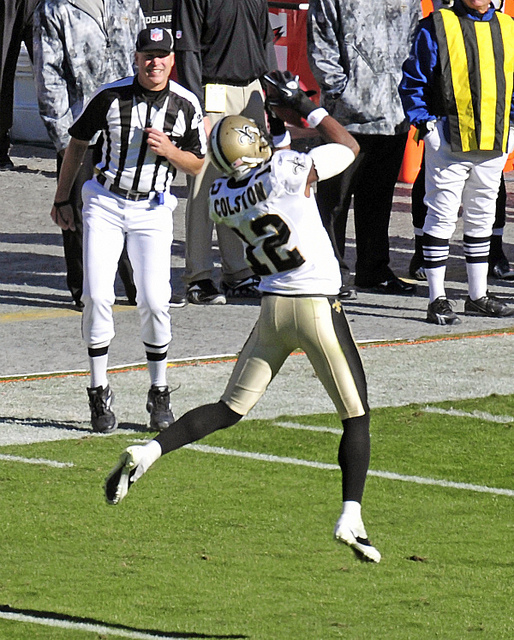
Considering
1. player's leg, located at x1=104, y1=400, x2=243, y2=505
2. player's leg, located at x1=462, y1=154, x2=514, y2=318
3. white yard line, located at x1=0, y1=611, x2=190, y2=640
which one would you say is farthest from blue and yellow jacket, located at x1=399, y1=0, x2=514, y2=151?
white yard line, located at x1=0, y1=611, x2=190, y2=640

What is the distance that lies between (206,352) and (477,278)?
87.1 inches

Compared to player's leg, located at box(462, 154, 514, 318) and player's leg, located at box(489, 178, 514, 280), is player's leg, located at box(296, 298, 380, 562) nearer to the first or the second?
player's leg, located at box(462, 154, 514, 318)

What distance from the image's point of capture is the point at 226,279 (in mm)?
10930

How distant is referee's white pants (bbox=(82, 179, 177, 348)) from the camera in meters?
7.15

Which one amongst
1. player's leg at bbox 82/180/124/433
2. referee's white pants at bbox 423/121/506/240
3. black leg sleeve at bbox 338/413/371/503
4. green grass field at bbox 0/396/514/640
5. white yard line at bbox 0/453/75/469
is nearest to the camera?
green grass field at bbox 0/396/514/640

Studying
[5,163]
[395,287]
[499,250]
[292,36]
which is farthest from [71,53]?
[292,36]

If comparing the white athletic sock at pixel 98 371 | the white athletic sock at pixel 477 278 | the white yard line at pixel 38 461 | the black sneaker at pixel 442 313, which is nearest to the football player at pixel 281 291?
the white yard line at pixel 38 461

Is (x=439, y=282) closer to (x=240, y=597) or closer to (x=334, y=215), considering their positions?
(x=334, y=215)

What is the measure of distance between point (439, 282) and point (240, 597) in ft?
16.8

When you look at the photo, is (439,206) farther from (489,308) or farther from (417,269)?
(417,269)

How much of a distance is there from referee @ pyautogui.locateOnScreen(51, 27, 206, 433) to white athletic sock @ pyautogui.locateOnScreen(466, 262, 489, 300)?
3308mm

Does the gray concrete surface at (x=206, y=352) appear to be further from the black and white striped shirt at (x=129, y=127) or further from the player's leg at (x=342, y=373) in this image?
the player's leg at (x=342, y=373)

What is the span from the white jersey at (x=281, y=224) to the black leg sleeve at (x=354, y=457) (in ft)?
1.81

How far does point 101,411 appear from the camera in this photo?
7.27 metres
